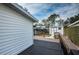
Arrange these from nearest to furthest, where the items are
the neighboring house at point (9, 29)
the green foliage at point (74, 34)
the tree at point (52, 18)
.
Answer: the neighboring house at point (9, 29) < the tree at point (52, 18) < the green foliage at point (74, 34)

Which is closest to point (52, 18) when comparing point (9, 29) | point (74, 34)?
point (9, 29)

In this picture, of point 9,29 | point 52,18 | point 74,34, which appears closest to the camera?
point 9,29

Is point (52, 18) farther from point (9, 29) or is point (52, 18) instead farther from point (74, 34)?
point (74, 34)

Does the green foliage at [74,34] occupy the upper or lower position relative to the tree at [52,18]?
lower

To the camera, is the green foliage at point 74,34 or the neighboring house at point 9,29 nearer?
the neighboring house at point 9,29

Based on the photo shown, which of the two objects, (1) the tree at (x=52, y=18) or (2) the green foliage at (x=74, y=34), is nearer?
(1) the tree at (x=52, y=18)

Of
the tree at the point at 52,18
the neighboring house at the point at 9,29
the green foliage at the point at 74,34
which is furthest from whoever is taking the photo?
the green foliage at the point at 74,34

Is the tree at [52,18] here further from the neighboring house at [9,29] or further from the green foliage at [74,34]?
the neighboring house at [9,29]

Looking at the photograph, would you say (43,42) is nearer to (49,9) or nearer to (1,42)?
(49,9)

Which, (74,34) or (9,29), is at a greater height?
(9,29)

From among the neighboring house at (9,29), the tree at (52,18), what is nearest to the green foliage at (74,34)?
the tree at (52,18)

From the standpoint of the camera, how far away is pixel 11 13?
4.27m
